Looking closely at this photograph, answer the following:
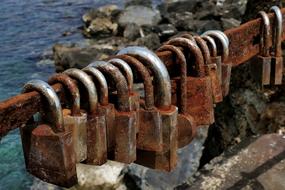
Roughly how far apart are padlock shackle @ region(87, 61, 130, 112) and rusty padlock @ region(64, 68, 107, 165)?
0.26 feet

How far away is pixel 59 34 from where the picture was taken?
21.9 metres

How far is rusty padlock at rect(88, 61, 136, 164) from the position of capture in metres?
1.57

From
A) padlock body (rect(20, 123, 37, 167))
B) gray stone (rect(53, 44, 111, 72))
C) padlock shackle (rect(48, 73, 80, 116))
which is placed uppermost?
padlock shackle (rect(48, 73, 80, 116))

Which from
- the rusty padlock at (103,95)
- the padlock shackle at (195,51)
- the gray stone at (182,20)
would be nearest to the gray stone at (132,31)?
the gray stone at (182,20)

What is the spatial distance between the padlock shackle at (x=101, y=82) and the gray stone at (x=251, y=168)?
308 centimetres

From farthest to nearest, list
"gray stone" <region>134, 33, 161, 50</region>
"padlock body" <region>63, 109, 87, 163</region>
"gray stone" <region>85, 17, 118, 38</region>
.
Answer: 1. "gray stone" <region>85, 17, 118, 38</region>
2. "gray stone" <region>134, 33, 161, 50</region>
3. "padlock body" <region>63, 109, 87, 163</region>

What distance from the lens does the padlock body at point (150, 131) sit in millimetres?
1652

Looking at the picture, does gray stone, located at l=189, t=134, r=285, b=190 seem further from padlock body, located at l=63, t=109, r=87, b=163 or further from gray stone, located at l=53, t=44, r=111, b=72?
gray stone, located at l=53, t=44, r=111, b=72

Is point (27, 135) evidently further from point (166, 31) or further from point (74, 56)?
point (166, 31)

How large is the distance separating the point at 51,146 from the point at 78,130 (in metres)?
0.11

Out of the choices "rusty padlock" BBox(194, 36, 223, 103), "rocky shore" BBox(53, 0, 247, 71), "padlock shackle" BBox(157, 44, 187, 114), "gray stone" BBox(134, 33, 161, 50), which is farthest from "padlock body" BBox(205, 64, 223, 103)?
"gray stone" BBox(134, 33, 161, 50)

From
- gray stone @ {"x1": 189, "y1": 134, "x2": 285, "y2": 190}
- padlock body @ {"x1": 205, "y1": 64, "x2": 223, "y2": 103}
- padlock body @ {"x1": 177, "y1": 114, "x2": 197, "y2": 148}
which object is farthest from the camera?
gray stone @ {"x1": 189, "y1": 134, "x2": 285, "y2": 190}

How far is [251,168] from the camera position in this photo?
4.66 meters

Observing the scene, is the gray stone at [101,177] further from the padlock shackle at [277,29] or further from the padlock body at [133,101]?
the padlock body at [133,101]
